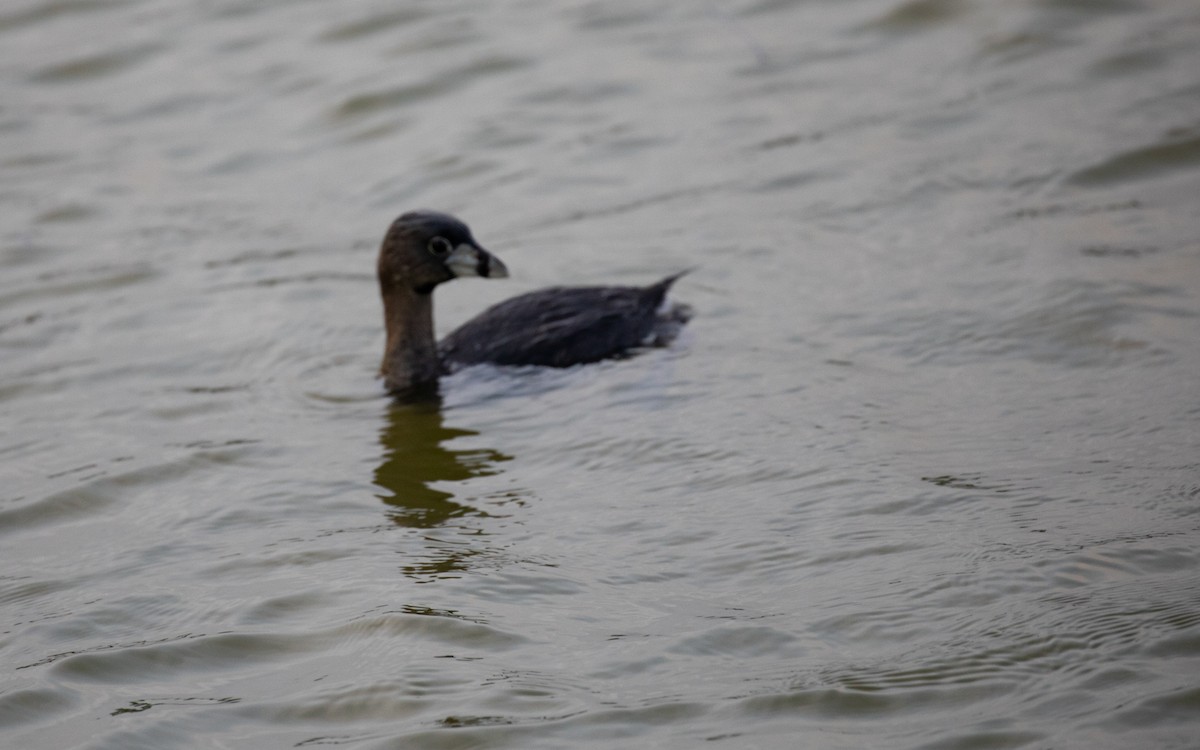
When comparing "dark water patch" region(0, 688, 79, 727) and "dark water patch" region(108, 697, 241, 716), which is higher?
"dark water patch" region(0, 688, 79, 727)

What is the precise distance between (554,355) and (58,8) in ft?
32.6

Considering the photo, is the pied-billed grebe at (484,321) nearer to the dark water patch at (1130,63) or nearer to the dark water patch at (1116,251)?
the dark water patch at (1116,251)

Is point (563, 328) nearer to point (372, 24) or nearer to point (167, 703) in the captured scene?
point (167, 703)

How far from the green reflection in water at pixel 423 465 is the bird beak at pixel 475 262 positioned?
26.2 inches

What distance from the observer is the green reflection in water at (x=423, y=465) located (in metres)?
6.19

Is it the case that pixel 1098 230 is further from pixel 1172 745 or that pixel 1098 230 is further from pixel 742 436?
pixel 1172 745

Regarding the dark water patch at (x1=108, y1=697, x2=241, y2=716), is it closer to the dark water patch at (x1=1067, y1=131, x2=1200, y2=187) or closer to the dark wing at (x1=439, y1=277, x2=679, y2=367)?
the dark wing at (x1=439, y1=277, x2=679, y2=367)

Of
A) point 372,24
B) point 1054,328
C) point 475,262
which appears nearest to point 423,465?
point 475,262

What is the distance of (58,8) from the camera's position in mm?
15492

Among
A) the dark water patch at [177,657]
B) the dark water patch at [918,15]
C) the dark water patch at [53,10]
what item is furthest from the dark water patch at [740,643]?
the dark water patch at [53,10]

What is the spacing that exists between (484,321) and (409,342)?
446mm

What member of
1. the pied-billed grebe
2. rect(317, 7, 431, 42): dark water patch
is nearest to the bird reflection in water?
the pied-billed grebe

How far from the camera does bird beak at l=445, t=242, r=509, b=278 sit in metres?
7.63

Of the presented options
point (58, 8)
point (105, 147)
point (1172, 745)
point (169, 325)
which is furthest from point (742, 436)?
point (58, 8)
